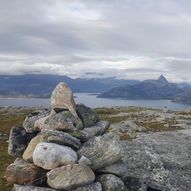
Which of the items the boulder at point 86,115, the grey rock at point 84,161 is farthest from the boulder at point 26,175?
the boulder at point 86,115

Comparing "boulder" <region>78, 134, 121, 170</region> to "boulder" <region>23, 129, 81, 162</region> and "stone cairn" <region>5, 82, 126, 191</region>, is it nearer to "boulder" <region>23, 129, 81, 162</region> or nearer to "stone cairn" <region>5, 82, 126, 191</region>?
"stone cairn" <region>5, 82, 126, 191</region>

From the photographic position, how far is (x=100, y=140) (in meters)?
27.5

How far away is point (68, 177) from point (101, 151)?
3.79m

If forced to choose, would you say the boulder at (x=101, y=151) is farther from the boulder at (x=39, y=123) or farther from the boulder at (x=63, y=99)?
the boulder at (x=39, y=123)

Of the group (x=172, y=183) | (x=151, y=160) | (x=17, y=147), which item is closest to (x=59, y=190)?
(x=17, y=147)

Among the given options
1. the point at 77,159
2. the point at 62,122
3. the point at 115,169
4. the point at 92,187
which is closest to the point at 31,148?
the point at 62,122

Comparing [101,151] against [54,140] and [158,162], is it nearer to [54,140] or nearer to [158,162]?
[54,140]

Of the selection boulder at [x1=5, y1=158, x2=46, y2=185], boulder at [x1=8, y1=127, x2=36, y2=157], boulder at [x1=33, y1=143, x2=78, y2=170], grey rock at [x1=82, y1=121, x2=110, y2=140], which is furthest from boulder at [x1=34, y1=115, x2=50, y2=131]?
boulder at [x1=5, y1=158, x2=46, y2=185]

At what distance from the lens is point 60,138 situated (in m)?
26.6

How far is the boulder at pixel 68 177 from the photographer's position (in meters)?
24.1

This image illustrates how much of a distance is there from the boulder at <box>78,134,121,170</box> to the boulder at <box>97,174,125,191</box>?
91cm

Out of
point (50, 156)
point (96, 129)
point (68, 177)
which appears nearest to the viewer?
point (68, 177)

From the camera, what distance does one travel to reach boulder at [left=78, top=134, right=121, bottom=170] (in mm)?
26609

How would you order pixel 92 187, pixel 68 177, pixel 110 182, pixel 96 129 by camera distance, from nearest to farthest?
1. pixel 68 177
2. pixel 92 187
3. pixel 110 182
4. pixel 96 129
